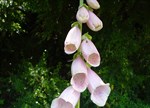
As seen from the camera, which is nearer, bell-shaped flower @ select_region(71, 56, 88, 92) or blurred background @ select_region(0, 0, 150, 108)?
bell-shaped flower @ select_region(71, 56, 88, 92)

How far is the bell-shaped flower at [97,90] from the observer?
1708mm

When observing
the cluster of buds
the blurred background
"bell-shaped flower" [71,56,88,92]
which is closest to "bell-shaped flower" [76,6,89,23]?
the cluster of buds

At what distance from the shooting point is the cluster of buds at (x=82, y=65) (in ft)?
5.54

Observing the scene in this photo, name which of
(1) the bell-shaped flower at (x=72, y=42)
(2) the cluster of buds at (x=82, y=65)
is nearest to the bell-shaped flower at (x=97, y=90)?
(2) the cluster of buds at (x=82, y=65)

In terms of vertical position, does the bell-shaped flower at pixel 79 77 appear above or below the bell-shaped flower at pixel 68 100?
above

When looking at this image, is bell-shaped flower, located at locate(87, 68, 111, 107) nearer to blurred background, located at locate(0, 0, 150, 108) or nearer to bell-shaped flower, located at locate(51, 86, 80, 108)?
bell-shaped flower, located at locate(51, 86, 80, 108)

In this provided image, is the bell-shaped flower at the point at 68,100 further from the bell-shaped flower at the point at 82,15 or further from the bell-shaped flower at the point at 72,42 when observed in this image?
the bell-shaped flower at the point at 82,15

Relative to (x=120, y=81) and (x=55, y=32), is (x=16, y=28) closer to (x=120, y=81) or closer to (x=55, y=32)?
(x=55, y=32)

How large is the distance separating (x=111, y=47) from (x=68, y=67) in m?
0.51

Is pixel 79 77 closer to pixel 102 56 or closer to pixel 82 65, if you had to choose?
pixel 82 65

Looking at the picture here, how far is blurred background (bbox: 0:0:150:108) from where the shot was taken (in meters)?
3.47

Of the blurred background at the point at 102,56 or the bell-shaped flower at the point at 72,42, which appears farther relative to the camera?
the blurred background at the point at 102,56

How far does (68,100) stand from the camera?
1.67m

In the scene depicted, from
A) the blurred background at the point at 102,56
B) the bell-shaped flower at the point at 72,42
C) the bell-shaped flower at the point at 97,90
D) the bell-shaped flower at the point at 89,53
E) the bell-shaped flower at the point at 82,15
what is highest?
the bell-shaped flower at the point at 82,15
